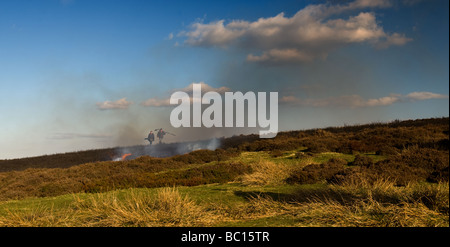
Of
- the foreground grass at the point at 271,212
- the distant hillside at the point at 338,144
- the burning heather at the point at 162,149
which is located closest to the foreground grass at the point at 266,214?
the foreground grass at the point at 271,212

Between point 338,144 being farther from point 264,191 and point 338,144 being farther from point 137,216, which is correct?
point 137,216

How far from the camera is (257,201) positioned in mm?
10492

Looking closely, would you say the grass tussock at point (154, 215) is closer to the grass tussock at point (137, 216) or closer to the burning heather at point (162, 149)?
the grass tussock at point (137, 216)

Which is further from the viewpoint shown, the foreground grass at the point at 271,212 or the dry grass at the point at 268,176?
the dry grass at the point at 268,176

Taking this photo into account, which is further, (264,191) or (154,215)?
(264,191)

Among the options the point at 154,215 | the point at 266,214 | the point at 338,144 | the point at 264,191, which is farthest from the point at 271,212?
the point at 338,144

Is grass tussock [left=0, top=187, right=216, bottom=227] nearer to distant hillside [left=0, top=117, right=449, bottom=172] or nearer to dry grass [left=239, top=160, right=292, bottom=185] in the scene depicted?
dry grass [left=239, top=160, right=292, bottom=185]

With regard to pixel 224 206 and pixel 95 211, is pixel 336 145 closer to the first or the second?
pixel 224 206

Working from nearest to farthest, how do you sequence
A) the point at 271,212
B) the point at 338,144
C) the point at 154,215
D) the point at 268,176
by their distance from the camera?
the point at 154,215 < the point at 271,212 < the point at 268,176 < the point at 338,144

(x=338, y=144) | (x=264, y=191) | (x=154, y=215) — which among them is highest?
(x=338, y=144)

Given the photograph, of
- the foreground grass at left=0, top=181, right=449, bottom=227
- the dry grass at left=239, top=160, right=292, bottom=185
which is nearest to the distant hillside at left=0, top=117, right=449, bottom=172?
the dry grass at left=239, top=160, right=292, bottom=185

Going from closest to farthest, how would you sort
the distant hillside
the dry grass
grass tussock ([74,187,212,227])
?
grass tussock ([74,187,212,227]) → the dry grass → the distant hillside
